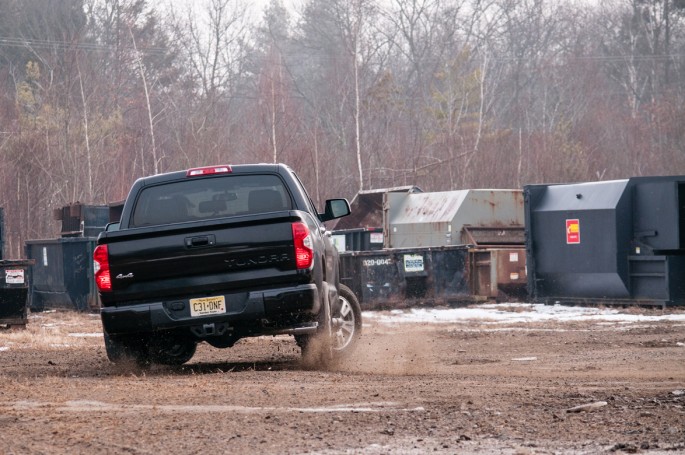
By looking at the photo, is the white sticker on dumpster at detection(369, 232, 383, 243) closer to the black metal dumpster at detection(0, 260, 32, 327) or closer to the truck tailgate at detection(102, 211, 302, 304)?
the black metal dumpster at detection(0, 260, 32, 327)

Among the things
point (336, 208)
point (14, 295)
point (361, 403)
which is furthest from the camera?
point (14, 295)

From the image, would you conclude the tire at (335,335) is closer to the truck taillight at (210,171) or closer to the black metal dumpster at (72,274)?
the truck taillight at (210,171)

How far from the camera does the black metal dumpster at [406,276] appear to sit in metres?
24.4

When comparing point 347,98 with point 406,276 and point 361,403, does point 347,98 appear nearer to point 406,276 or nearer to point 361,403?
point 406,276

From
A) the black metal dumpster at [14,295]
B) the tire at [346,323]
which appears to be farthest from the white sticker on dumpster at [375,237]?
the tire at [346,323]

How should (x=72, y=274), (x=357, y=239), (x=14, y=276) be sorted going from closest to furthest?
(x=14, y=276) < (x=72, y=274) < (x=357, y=239)

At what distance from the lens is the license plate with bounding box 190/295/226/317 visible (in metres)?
10.2

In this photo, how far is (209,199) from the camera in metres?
11.3

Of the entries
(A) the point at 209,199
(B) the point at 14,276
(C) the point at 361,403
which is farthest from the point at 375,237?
(C) the point at 361,403

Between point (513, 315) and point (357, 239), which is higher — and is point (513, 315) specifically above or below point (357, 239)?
below

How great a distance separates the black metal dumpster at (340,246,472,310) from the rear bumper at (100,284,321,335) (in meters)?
14.0

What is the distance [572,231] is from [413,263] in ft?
11.6

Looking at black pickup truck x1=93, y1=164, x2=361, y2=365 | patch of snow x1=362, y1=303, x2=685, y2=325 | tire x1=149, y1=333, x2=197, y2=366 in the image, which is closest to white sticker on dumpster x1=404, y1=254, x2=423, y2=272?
patch of snow x1=362, y1=303, x2=685, y2=325

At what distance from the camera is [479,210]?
88.1 ft
